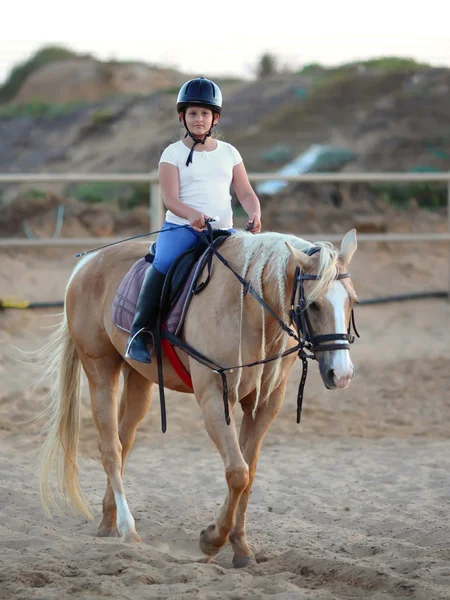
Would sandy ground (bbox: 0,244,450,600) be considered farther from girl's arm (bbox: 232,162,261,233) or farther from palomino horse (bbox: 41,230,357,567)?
girl's arm (bbox: 232,162,261,233)

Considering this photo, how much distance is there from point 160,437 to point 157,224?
11.1 ft

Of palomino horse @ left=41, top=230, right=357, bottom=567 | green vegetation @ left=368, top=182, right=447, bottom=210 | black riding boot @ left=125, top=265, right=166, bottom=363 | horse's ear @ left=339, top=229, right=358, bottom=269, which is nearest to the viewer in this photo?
palomino horse @ left=41, top=230, right=357, bottom=567

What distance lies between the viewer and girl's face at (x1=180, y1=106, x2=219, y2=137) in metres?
4.36

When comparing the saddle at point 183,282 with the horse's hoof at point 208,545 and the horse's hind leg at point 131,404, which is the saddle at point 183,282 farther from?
the horse's hoof at point 208,545

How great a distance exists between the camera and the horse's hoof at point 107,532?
15.7 feet

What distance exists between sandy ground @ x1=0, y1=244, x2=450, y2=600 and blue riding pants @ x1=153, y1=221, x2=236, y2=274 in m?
1.48

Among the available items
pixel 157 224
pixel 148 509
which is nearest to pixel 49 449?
pixel 148 509

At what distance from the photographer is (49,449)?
A: 5031 mm

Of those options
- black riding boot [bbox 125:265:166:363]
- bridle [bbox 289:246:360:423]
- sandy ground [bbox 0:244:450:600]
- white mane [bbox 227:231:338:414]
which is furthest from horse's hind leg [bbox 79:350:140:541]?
bridle [bbox 289:246:360:423]

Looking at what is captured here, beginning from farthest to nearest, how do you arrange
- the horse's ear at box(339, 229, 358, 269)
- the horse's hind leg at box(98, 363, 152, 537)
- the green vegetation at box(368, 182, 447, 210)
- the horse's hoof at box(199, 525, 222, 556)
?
the green vegetation at box(368, 182, 447, 210), the horse's hind leg at box(98, 363, 152, 537), the horse's hoof at box(199, 525, 222, 556), the horse's ear at box(339, 229, 358, 269)

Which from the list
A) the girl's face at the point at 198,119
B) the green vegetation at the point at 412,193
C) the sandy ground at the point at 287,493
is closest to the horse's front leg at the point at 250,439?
the sandy ground at the point at 287,493

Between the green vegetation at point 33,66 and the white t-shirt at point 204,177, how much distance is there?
2561 cm

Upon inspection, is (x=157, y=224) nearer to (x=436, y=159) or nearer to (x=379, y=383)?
(x=379, y=383)

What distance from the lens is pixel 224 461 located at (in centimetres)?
397
